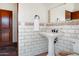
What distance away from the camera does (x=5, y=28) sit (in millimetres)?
1940

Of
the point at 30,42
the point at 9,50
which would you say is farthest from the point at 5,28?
the point at 30,42

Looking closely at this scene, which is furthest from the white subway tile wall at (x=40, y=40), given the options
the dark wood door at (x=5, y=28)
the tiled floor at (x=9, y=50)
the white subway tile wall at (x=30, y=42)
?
the dark wood door at (x=5, y=28)

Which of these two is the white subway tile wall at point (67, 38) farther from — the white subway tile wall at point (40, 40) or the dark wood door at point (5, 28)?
the dark wood door at point (5, 28)

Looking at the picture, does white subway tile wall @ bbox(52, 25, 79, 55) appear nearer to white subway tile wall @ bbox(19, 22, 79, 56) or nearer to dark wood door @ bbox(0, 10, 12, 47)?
white subway tile wall @ bbox(19, 22, 79, 56)

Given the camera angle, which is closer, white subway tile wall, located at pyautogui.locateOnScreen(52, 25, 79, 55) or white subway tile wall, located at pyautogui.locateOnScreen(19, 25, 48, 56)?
white subway tile wall, located at pyautogui.locateOnScreen(52, 25, 79, 55)

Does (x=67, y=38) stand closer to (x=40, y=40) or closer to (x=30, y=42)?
(x=40, y=40)

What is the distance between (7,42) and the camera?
198cm

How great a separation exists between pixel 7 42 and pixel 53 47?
101 centimetres

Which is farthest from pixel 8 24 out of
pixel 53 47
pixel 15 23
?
pixel 53 47

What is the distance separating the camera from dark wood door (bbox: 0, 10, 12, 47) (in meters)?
1.89

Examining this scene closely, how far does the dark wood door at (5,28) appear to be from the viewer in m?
1.89

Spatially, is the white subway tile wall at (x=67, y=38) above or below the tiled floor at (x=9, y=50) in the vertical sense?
above

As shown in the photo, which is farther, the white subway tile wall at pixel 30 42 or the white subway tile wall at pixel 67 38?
the white subway tile wall at pixel 30 42

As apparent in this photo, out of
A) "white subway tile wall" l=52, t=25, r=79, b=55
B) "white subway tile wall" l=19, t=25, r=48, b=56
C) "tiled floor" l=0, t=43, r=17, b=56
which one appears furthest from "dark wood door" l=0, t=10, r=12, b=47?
"white subway tile wall" l=52, t=25, r=79, b=55
